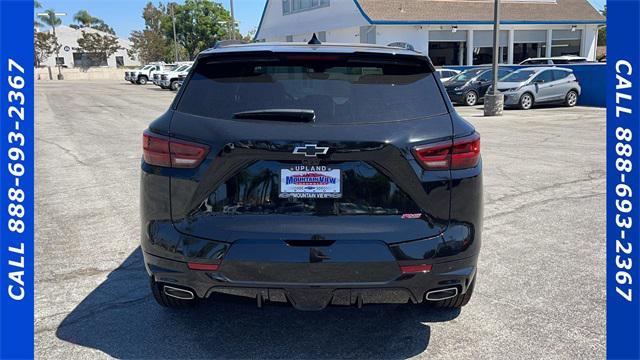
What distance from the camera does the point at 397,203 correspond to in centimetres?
288

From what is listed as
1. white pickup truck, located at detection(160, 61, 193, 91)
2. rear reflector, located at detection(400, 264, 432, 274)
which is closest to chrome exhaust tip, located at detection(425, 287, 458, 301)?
rear reflector, located at detection(400, 264, 432, 274)

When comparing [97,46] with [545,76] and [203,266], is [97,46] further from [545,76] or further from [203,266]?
[203,266]

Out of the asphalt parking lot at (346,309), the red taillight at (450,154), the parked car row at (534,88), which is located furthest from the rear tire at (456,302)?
the parked car row at (534,88)

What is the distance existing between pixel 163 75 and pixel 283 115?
123ft

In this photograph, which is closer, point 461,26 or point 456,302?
point 456,302

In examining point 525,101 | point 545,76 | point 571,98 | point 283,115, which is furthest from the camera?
point 571,98

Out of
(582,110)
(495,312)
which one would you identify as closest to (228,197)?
(495,312)

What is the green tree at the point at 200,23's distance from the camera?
6912cm

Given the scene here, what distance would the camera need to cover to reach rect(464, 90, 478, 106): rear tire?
22.8 meters

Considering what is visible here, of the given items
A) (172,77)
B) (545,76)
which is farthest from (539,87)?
(172,77)

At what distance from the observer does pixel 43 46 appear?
80562 mm

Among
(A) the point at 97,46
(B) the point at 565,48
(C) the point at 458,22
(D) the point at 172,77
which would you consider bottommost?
(D) the point at 172,77

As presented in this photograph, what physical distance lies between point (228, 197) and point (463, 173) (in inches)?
50.5

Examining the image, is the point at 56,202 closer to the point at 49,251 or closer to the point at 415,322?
the point at 49,251
